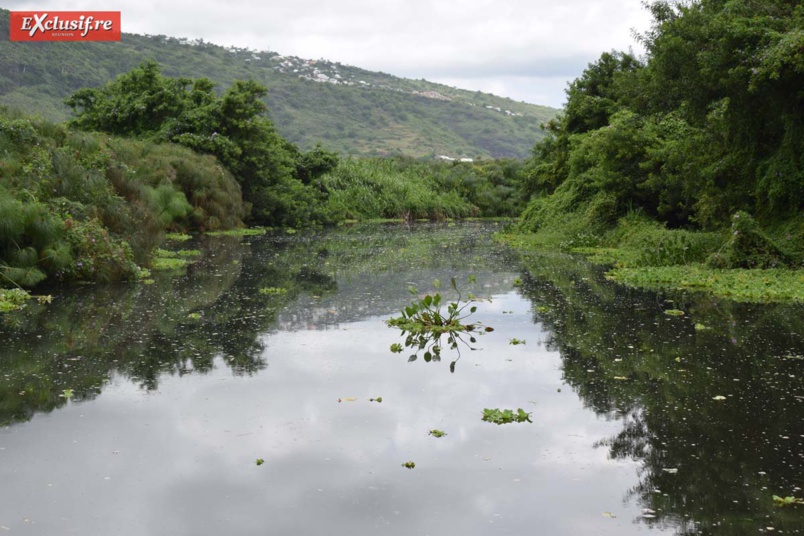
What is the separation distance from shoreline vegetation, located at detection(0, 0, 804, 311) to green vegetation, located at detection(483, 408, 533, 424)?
292 inches

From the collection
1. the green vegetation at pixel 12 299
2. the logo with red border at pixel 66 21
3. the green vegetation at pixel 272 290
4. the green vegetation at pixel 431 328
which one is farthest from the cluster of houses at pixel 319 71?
the green vegetation at pixel 431 328

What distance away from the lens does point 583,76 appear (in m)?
33.7

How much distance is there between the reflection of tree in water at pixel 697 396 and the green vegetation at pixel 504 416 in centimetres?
73

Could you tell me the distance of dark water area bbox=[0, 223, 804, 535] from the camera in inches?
197

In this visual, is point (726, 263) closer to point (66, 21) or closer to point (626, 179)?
point (626, 179)

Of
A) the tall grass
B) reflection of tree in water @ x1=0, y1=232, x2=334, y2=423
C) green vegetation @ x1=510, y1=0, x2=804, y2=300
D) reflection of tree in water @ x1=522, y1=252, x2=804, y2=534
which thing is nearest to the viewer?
reflection of tree in water @ x1=522, y1=252, x2=804, y2=534

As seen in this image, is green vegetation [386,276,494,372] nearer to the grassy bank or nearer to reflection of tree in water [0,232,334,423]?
reflection of tree in water [0,232,334,423]

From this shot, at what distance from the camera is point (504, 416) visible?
6.92m

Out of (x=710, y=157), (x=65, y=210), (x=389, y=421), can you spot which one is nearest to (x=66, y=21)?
(x=65, y=210)

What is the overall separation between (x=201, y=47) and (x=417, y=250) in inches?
4137

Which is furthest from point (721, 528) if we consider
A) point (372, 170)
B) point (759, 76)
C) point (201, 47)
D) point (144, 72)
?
point (201, 47)

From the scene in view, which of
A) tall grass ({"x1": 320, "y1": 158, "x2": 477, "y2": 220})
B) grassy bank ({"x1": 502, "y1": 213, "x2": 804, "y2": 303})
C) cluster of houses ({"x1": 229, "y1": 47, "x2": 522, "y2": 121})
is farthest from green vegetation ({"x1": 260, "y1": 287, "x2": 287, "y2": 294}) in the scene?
cluster of houses ({"x1": 229, "y1": 47, "x2": 522, "y2": 121})

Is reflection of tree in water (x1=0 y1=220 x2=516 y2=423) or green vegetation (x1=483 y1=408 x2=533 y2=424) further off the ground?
green vegetation (x1=483 y1=408 x2=533 y2=424)

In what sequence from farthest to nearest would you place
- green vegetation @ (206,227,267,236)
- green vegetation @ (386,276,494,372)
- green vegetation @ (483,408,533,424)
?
1. green vegetation @ (206,227,267,236)
2. green vegetation @ (386,276,494,372)
3. green vegetation @ (483,408,533,424)
